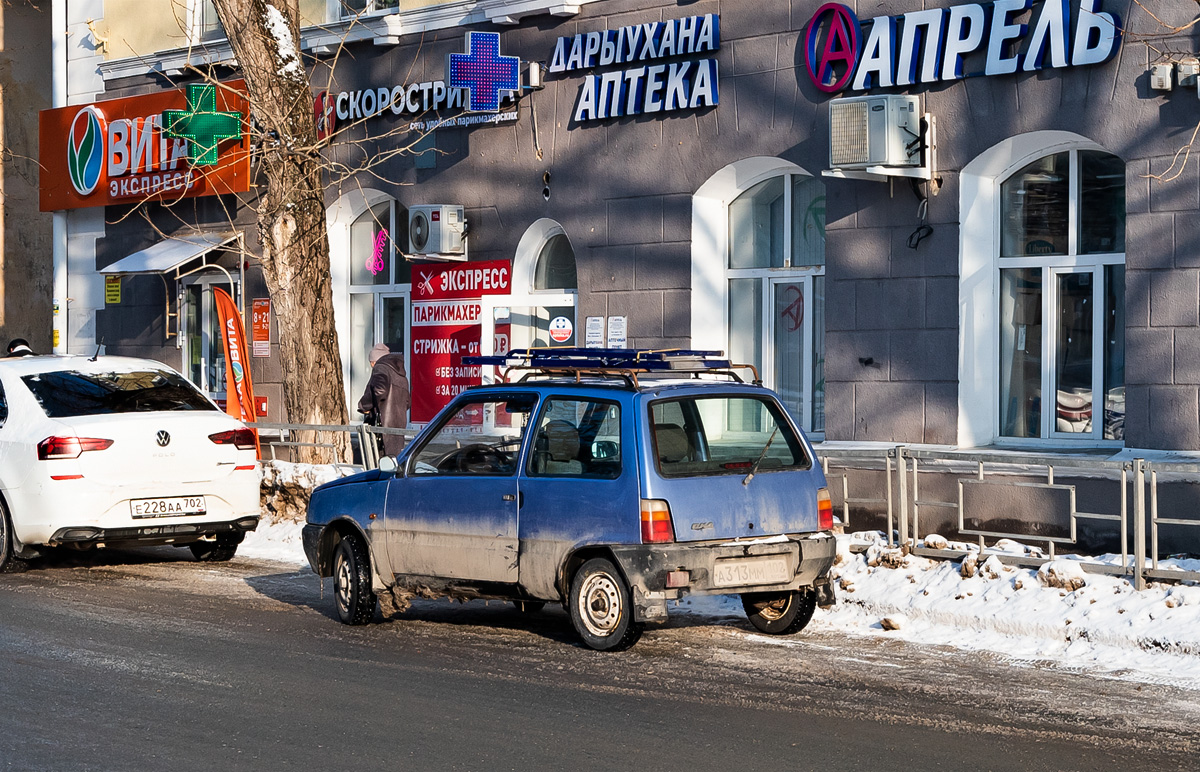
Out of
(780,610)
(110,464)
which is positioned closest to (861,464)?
(780,610)

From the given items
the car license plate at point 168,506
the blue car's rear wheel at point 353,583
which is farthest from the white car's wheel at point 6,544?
the blue car's rear wheel at point 353,583

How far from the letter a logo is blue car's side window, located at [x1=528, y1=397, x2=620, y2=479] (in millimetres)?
6306

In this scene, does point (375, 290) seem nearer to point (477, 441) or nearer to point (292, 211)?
point (292, 211)

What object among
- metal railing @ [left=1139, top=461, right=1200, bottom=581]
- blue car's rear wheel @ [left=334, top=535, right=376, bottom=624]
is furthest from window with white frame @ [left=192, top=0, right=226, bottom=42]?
metal railing @ [left=1139, top=461, right=1200, bottom=581]

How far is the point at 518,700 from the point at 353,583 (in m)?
2.74

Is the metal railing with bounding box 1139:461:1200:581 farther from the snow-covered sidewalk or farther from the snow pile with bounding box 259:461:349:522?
the snow pile with bounding box 259:461:349:522

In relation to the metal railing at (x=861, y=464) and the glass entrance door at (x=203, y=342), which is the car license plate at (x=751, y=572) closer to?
the metal railing at (x=861, y=464)

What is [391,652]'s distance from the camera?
884 cm

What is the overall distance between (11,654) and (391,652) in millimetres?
2120

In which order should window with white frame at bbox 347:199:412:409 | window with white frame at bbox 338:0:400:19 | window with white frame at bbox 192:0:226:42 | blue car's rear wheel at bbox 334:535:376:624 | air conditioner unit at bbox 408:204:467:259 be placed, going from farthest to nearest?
window with white frame at bbox 192:0:226:42
window with white frame at bbox 347:199:412:409
window with white frame at bbox 338:0:400:19
air conditioner unit at bbox 408:204:467:259
blue car's rear wheel at bbox 334:535:376:624

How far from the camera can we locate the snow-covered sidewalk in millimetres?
8648

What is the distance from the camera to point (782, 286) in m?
15.4

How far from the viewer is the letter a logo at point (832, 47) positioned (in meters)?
14.0

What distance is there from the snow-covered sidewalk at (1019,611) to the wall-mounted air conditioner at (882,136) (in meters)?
3.74
